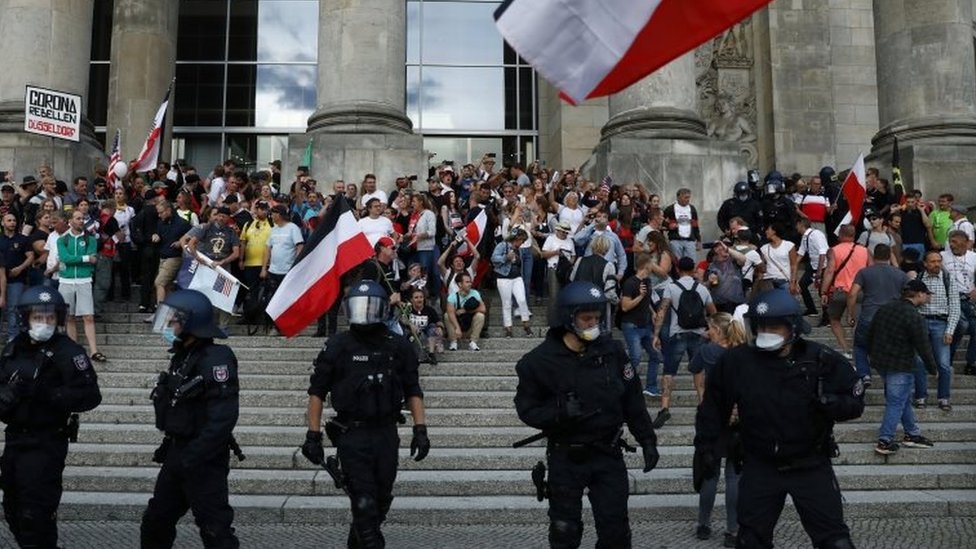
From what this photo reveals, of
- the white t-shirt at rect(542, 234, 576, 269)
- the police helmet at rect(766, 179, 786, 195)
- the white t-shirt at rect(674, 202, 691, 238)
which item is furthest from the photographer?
the police helmet at rect(766, 179, 786, 195)

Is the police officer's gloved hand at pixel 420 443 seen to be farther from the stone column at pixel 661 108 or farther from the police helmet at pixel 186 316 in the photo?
the stone column at pixel 661 108

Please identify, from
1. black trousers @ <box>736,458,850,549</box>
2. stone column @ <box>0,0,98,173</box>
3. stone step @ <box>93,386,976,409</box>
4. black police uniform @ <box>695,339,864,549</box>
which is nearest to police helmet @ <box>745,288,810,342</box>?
black police uniform @ <box>695,339,864,549</box>

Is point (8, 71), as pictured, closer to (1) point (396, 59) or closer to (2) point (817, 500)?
(1) point (396, 59)

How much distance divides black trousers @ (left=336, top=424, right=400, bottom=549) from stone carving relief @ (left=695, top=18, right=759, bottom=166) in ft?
59.1

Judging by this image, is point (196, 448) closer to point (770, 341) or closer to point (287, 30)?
point (770, 341)

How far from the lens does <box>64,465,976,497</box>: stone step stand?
312 inches

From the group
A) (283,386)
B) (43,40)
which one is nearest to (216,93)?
(43,40)

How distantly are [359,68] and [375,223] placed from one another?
4.78m

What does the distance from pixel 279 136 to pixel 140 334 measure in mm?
14662

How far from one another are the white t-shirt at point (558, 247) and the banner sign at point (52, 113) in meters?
7.89

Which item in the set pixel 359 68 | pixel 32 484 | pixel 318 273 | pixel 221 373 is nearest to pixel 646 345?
pixel 318 273

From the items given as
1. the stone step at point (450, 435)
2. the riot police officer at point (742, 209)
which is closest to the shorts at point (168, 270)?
the stone step at point (450, 435)

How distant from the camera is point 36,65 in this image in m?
16.1

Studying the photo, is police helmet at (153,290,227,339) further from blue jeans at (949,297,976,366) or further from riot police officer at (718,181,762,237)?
riot police officer at (718,181,762,237)
